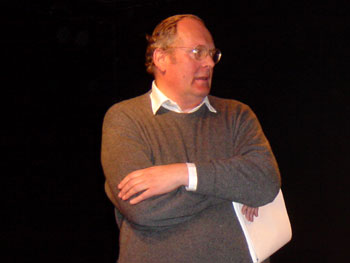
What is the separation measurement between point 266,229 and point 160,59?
2.59ft

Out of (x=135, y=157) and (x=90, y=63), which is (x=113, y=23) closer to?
(x=90, y=63)

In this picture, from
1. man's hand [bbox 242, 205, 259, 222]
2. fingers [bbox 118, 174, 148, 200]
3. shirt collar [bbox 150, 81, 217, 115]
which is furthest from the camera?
shirt collar [bbox 150, 81, 217, 115]

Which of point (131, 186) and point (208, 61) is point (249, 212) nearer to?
point (131, 186)

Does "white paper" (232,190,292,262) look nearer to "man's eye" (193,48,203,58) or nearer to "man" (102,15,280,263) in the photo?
"man" (102,15,280,263)

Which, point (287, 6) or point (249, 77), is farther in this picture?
point (249, 77)

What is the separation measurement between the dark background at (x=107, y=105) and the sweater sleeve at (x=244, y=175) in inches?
47.7

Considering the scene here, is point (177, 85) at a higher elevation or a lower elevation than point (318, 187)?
higher

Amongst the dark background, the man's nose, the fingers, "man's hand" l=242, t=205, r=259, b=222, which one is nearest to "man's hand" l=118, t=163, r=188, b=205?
the fingers

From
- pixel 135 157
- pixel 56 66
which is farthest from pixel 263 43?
pixel 135 157

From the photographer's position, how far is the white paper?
1.58m

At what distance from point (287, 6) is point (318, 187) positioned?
3.79ft

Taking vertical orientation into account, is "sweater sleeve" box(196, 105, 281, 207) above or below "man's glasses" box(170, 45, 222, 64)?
below

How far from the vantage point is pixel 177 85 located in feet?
5.81

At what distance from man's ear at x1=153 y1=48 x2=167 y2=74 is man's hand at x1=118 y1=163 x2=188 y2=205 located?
0.49 m
